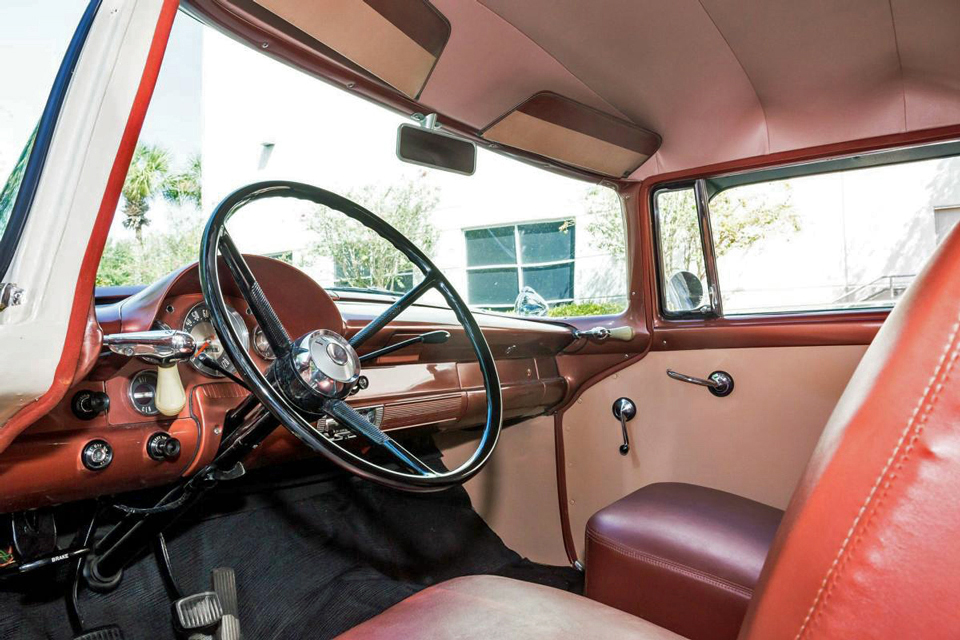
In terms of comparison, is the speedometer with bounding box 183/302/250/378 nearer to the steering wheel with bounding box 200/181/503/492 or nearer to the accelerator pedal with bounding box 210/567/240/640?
the steering wheel with bounding box 200/181/503/492

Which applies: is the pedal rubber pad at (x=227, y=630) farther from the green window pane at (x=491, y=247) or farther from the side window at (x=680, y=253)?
the side window at (x=680, y=253)

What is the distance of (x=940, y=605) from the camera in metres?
0.46

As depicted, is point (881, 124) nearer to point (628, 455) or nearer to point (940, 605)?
point (628, 455)

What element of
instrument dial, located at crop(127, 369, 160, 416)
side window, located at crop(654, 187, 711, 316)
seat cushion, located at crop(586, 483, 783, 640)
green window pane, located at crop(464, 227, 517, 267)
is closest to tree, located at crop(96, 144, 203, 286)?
instrument dial, located at crop(127, 369, 160, 416)

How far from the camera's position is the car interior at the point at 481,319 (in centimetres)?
86

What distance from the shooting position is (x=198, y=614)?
1.46 meters

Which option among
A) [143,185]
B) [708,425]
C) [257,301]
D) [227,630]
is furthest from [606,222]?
[227,630]

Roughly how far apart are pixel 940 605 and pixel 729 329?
6.58 ft

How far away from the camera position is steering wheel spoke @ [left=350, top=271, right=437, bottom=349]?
134cm

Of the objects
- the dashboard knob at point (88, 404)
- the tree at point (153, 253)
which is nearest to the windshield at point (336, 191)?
the tree at point (153, 253)

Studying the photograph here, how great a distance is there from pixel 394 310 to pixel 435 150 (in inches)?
34.0

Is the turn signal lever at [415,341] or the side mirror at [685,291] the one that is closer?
the turn signal lever at [415,341]

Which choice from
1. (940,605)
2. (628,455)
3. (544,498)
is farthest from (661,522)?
(940,605)

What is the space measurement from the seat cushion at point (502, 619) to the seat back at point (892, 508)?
478 mm
